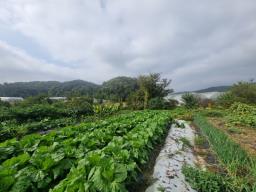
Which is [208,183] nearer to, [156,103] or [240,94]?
[156,103]

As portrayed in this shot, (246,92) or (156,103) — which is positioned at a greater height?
(246,92)

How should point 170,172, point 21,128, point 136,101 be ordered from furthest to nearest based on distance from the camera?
point 136,101 → point 21,128 → point 170,172

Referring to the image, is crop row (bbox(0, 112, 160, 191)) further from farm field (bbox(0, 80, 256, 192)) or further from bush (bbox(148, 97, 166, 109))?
bush (bbox(148, 97, 166, 109))

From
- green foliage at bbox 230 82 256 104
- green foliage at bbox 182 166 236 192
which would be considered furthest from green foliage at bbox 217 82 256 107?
green foliage at bbox 182 166 236 192

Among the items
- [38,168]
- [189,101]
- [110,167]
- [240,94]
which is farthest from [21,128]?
[240,94]

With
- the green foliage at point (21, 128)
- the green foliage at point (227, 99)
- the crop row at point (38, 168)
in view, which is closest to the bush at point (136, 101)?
the green foliage at point (227, 99)

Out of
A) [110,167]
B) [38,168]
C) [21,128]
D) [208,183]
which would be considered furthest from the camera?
[21,128]

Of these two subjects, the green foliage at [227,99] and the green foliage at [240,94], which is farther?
the green foliage at [240,94]

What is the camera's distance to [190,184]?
3504mm

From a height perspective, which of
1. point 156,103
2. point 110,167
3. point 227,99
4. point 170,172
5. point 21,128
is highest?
point 110,167

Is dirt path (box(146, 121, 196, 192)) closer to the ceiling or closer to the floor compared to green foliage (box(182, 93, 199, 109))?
closer to the floor

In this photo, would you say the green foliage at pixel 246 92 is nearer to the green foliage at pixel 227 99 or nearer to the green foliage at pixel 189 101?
the green foliage at pixel 227 99

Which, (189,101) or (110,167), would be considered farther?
(189,101)

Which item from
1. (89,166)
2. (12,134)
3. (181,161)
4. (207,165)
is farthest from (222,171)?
(12,134)
